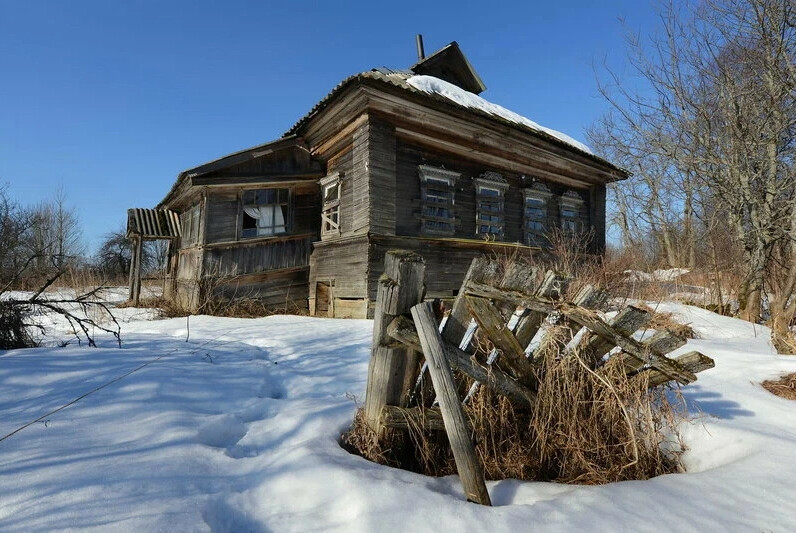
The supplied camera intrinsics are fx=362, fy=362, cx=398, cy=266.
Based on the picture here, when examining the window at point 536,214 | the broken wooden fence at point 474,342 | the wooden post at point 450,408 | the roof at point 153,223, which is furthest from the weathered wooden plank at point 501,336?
the roof at point 153,223

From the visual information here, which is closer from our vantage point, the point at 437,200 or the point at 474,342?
the point at 474,342

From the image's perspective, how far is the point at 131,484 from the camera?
5.79 ft

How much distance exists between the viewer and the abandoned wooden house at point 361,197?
8.51 meters

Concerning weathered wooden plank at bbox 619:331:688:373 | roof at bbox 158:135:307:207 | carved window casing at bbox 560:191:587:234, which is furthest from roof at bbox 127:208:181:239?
weathered wooden plank at bbox 619:331:688:373

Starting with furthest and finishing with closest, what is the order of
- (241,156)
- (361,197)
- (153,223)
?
(153,223), (241,156), (361,197)

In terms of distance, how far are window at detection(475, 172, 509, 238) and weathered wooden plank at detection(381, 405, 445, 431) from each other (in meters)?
8.69

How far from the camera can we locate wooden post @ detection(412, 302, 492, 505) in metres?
1.85

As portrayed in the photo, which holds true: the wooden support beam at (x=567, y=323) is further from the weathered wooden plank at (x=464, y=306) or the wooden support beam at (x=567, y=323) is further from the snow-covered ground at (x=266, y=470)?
the snow-covered ground at (x=266, y=470)

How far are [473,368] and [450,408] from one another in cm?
35

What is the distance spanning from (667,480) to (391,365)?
1.67 meters

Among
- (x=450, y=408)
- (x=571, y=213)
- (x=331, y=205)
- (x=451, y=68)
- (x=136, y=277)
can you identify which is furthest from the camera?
(x=451, y=68)

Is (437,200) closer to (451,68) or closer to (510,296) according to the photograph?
(451,68)

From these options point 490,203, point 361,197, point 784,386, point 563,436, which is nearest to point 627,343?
point 563,436

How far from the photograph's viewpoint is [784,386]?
11.4ft
